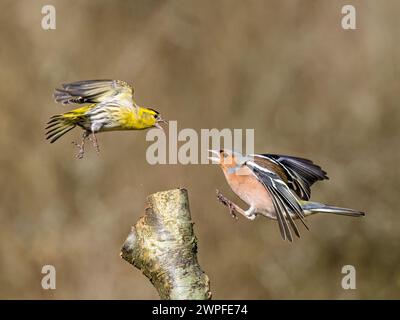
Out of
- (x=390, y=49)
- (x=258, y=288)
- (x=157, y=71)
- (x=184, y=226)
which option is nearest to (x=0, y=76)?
(x=157, y=71)

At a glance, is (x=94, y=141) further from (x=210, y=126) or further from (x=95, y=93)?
(x=210, y=126)

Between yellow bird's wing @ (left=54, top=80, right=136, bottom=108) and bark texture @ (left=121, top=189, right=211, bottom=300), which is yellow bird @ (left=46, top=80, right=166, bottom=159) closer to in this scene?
yellow bird's wing @ (left=54, top=80, right=136, bottom=108)

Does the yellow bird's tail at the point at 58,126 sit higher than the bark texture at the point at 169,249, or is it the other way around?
the yellow bird's tail at the point at 58,126

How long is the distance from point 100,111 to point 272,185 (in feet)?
4.22

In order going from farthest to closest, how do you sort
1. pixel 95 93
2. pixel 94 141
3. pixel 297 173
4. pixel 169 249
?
pixel 297 173 → pixel 95 93 → pixel 94 141 → pixel 169 249

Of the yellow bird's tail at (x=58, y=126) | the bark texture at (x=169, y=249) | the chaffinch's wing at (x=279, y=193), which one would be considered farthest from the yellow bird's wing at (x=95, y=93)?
the bark texture at (x=169, y=249)

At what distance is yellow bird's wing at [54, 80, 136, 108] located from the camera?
5457mm

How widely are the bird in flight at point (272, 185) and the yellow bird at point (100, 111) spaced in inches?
22.3

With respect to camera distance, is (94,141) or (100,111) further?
(100,111)

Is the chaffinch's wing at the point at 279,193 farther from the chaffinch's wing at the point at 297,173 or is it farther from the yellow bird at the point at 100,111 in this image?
the yellow bird at the point at 100,111

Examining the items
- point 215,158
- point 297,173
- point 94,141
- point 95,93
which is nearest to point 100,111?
point 95,93

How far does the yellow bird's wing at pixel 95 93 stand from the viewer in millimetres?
5457

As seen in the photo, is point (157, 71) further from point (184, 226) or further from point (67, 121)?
point (184, 226)

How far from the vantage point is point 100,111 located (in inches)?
219
